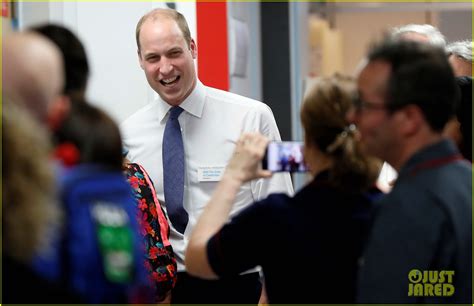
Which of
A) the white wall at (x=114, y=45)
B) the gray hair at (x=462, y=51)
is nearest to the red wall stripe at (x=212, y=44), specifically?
the white wall at (x=114, y=45)

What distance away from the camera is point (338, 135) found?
2.27 metres

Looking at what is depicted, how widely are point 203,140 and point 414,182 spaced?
5.09 feet

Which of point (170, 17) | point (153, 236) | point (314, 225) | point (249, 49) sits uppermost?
point (170, 17)

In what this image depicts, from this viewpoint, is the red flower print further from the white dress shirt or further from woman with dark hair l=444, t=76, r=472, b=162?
woman with dark hair l=444, t=76, r=472, b=162

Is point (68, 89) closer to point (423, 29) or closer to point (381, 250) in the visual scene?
point (381, 250)

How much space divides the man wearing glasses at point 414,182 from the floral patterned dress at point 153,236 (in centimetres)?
115

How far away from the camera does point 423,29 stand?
12.0ft

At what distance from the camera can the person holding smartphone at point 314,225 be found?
2.20 metres

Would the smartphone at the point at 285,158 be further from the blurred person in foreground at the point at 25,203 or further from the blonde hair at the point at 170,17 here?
the blonde hair at the point at 170,17

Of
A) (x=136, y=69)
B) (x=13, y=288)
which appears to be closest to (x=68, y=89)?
(x=13, y=288)

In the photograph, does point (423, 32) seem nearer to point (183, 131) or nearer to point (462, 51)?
point (462, 51)

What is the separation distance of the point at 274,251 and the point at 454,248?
41 centimetres

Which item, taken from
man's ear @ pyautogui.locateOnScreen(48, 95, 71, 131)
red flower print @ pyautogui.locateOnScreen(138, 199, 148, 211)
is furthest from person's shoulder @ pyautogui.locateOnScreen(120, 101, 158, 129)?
man's ear @ pyautogui.locateOnScreen(48, 95, 71, 131)

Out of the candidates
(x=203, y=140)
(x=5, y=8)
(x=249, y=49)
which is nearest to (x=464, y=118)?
(x=203, y=140)
